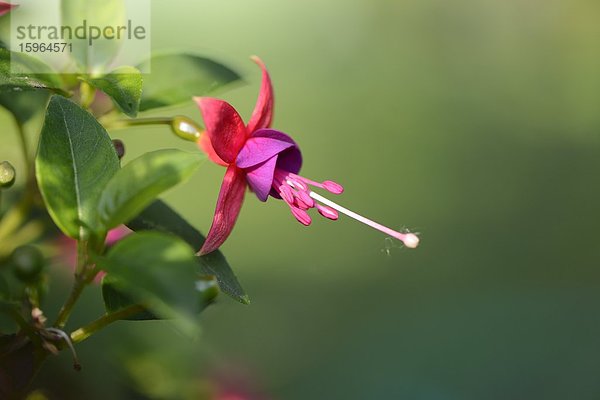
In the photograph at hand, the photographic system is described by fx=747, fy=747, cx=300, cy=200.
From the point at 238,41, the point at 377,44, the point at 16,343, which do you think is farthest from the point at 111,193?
the point at 377,44

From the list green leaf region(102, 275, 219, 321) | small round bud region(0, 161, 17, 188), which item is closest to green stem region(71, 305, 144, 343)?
green leaf region(102, 275, 219, 321)

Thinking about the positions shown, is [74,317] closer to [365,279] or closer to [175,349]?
[175,349]

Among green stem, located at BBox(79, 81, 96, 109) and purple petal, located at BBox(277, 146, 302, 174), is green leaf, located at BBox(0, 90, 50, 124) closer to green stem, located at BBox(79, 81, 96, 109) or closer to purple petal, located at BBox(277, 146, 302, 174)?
green stem, located at BBox(79, 81, 96, 109)

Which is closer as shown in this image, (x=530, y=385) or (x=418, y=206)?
(x=530, y=385)

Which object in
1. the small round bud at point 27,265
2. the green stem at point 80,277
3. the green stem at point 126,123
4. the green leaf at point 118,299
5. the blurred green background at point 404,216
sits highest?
the green stem at point 126,123

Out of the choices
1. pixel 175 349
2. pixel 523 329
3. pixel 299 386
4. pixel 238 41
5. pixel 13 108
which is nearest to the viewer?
pixel 13 108

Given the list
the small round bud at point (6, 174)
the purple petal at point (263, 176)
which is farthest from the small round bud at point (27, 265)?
the purple petal at point (263, 176)

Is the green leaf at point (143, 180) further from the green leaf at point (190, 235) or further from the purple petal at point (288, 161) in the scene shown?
the purple petal at point (288, 161)
